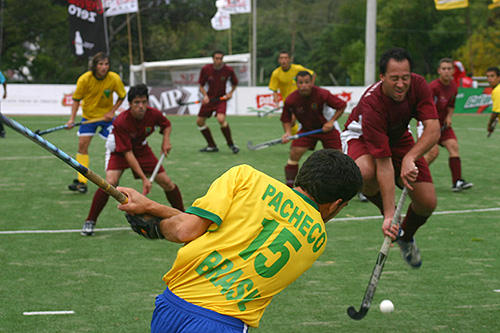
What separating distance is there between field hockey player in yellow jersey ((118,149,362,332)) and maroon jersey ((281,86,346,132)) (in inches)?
263

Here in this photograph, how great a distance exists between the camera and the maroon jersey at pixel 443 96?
9266 mm

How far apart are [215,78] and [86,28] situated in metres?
7.34

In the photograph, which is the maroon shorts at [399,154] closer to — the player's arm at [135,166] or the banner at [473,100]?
the player's arm at [135,166]

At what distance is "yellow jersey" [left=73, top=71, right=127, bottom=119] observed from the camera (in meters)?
9.51

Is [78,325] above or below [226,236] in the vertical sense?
below

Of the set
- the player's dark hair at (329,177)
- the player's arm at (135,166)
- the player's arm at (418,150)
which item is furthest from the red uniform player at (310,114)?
the player's dark hair at (329,177)

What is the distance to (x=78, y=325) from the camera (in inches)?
165

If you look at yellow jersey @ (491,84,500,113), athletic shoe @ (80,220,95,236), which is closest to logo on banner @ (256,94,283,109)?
yellow jersey @ (491,84,500,113)

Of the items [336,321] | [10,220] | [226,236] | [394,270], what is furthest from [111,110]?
[226,236]

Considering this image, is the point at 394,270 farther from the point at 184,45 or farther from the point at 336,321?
the point at 184,45

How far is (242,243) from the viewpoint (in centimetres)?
256

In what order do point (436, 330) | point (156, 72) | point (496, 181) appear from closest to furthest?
point (436, 330)
point (496, 181)
point (156, 72)

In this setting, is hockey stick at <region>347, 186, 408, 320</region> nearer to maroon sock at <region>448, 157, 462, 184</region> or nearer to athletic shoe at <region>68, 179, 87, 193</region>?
maroon sock at <region>448, 157, 462, 184</region>

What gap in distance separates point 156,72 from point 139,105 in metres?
30.5
